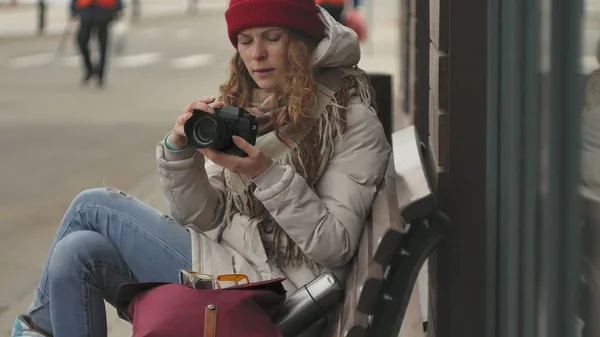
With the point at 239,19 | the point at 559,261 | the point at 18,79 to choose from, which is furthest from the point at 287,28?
the point at 18,79

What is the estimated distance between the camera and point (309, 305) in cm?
295

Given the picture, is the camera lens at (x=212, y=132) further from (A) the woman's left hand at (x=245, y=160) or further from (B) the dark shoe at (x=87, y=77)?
(B) the dark shoe at (x=87, y=77)

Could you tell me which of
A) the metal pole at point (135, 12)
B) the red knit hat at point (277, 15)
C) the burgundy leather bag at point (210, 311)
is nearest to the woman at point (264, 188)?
the red knit hat at point (277, 15)

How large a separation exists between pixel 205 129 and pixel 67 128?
9751 mm

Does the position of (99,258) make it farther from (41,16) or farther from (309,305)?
(41,16)

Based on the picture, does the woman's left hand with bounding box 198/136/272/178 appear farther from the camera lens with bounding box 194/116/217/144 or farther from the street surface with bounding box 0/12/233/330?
the street surface with bounding box 0/12/233/330

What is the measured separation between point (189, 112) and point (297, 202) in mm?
369

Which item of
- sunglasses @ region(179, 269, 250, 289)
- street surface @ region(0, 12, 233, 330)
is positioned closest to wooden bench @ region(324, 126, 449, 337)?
sunglasses @ region(179, 269, 250, 289)

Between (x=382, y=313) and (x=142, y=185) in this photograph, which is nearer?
(x=382, y=313)

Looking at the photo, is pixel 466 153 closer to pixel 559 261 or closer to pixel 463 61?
pixel 463 61

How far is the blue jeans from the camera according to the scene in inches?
134

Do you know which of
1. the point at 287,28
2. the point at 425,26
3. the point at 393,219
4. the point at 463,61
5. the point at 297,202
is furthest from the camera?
the point at 425,26

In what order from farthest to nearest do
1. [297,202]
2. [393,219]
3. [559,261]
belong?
[297,202] → [393,219] → [559,261]

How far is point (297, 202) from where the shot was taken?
3.05 meters
